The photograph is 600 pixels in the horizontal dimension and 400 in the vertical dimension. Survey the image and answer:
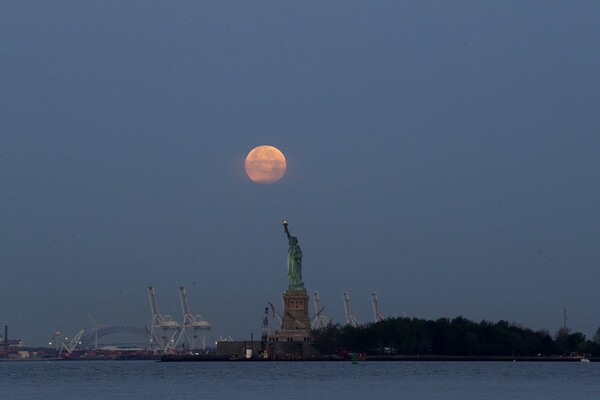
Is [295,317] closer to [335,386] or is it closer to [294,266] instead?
[294,266]

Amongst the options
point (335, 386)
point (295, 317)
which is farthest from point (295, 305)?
point (335, 386)

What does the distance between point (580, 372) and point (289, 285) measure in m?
46.0

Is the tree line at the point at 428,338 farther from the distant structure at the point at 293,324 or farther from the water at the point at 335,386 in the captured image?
the water at the point at 335,386

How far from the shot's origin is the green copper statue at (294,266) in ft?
574

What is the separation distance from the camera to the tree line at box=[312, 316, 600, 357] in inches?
7101

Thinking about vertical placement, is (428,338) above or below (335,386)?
above

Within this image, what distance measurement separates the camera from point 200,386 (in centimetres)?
10569

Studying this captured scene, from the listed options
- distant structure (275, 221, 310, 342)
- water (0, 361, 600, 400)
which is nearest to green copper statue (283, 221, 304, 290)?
distant structure (275, 221, 310, 342)

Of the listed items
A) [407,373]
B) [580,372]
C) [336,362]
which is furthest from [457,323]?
[407,373]

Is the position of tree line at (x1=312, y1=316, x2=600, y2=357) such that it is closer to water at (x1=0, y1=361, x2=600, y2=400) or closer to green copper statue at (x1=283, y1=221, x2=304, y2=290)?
green copper statue at (x1=283, y1=221, x2=304, y2=290)

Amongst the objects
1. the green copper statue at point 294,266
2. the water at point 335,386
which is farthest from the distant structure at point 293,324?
the water at point 335,386

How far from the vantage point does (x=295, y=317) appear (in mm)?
174250

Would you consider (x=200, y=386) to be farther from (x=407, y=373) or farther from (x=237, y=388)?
(x=407, y=373)

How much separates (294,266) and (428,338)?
21.9 meters
